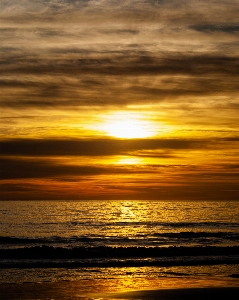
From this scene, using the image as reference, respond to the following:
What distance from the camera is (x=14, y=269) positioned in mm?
25609

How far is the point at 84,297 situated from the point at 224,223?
1883 inches

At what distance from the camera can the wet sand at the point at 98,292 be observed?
687 inches

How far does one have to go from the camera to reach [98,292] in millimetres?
18578

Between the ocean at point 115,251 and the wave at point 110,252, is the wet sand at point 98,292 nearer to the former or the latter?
the ocean at point 115,251

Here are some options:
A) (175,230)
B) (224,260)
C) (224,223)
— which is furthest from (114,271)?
(224,223)

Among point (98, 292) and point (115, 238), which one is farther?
point (115, 238)

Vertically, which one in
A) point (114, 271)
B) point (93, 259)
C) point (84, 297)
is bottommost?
point (84, 297)

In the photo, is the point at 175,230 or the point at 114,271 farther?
the point at 175,230

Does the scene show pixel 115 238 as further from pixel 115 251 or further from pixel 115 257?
pixel 115 257

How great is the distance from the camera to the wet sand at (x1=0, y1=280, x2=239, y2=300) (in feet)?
57.3

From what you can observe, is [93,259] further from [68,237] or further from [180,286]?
[68,237]

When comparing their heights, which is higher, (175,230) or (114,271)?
(175,230)

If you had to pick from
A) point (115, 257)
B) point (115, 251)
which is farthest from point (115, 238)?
point (115, 257)

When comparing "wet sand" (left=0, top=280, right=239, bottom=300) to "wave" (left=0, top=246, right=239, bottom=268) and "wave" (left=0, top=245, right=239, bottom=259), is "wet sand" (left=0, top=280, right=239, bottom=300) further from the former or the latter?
"wave" (left=0, top=245, right=239, bottom=259)
